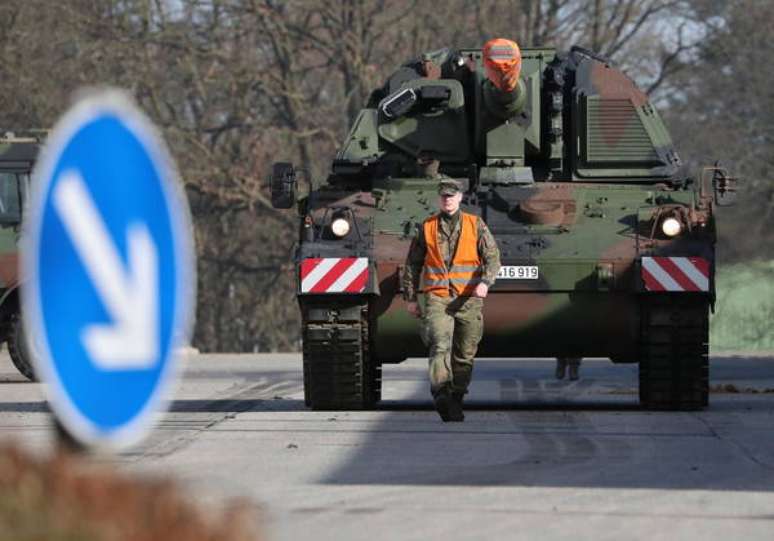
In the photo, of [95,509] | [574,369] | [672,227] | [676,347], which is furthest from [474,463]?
[574,369]

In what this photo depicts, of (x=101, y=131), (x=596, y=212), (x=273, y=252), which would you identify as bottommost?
(x=273, y=252)

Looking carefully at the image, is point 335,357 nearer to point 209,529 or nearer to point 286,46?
point 209,529

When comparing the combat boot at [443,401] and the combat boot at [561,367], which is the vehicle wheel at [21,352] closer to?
the combat boot at [561,367]

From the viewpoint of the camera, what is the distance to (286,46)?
150ft

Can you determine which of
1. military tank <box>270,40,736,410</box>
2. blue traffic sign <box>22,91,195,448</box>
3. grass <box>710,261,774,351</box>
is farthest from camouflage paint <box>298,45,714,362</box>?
grass <box>710,261,774,351</box>

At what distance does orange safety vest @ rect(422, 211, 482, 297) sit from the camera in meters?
16.0

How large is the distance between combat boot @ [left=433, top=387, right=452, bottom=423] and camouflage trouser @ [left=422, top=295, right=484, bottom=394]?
4 cm

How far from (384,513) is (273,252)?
4063cm

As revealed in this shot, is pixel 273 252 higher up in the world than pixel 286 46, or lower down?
lower down

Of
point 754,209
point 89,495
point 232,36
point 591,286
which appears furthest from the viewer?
point 754,209

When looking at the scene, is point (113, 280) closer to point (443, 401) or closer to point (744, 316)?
point (443, 401)

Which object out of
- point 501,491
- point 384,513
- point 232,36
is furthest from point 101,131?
point 232,36

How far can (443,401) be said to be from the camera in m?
15.8

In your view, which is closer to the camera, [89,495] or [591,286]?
[89,495]
